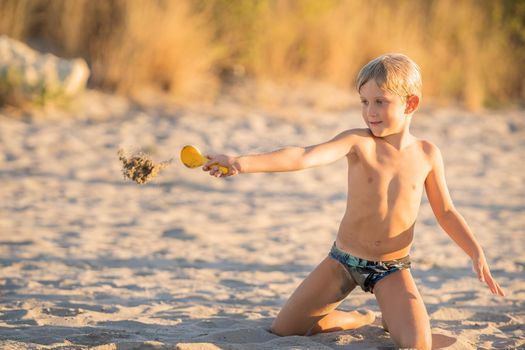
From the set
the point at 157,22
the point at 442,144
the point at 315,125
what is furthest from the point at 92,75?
the point at 442,144

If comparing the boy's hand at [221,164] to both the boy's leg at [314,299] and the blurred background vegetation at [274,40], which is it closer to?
the boy's leg at [314,299]

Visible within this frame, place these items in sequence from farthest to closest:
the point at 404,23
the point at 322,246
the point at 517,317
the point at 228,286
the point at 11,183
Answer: the point at 404,23
the point at 11,183
the point at 322,246
the point at 228,286
the point at 517,317

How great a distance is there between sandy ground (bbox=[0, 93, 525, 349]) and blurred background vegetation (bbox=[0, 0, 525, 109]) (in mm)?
689

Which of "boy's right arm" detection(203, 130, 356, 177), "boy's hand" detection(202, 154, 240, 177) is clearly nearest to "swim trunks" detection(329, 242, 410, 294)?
"boy's right arm" detection(203, 130, 356, 177)

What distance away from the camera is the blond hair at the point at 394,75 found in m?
3.32

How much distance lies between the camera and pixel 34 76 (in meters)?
7.89

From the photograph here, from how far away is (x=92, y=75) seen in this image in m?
8.81

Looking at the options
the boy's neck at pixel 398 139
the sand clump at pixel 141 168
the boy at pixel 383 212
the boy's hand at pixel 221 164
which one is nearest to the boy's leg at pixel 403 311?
the boy at pixel 383 212

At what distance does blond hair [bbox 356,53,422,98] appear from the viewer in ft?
10.9

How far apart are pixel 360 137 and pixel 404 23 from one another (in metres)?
8.06

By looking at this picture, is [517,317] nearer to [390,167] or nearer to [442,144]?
[390,167]

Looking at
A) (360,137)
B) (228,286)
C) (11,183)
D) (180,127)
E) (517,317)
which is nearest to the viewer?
(360,137)

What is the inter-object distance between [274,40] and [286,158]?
7.00 m

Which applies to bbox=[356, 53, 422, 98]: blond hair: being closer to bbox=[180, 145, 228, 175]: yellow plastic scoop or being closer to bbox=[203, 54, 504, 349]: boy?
bbox=[203, 54, 504, 349]: boy
